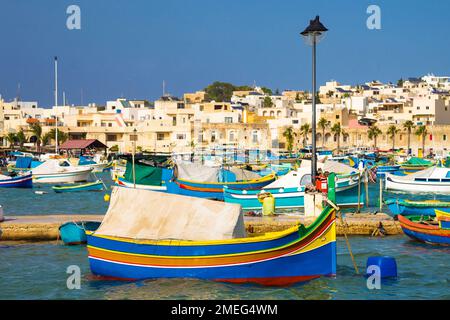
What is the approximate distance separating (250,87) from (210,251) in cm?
15906

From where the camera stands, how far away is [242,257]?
17906mm

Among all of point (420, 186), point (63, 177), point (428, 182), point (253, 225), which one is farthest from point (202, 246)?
point (63, 177)

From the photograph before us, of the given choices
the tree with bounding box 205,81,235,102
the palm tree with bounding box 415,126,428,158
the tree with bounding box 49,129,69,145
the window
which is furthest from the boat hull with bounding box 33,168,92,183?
the tree with bounding box 205,81,235,102

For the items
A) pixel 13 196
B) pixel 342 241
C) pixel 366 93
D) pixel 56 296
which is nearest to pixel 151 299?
pixel 56 296

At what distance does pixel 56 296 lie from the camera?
730 inches

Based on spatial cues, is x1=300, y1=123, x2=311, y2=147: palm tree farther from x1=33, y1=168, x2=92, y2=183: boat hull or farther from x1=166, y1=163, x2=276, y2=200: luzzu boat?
x1=166, y1=163, x2=276, y2=200: luzzu boat

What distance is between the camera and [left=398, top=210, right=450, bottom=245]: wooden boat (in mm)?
24125

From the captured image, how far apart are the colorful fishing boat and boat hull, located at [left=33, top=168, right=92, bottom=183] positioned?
42.8m

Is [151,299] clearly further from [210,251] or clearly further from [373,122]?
[373,122]

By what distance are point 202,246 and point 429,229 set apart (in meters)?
9.68

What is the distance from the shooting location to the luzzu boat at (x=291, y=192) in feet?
110

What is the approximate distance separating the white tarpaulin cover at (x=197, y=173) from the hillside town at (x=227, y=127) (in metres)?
45.2

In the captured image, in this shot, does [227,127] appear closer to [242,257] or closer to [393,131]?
[393,131]

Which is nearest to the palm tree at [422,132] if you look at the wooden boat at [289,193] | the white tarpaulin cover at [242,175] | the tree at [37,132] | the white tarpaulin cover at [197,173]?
the tree at [37,132]
